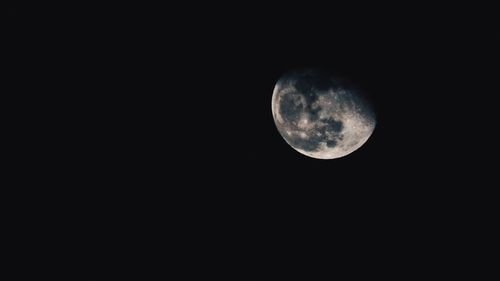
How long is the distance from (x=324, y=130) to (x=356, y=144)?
497mm

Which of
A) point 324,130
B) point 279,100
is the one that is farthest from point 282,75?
point 324,130

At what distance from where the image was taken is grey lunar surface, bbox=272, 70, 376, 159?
3240 mm

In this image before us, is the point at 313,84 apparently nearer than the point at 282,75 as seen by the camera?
Yes

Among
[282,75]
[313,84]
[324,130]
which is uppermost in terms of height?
[282,75]

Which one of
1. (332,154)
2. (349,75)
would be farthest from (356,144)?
(349,75)

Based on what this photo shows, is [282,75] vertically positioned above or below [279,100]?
above

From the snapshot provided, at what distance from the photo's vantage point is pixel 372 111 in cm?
333

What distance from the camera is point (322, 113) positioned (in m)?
3.30

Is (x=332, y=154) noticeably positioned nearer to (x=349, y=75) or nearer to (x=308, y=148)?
(x=308, y=148)

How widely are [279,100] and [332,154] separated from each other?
3.18 feet

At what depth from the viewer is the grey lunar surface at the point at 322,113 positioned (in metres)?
3.24

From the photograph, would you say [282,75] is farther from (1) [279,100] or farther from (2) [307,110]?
(2) [307,110]

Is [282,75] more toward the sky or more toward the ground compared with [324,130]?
more toward the sky

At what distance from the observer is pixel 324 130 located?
11.2ft
